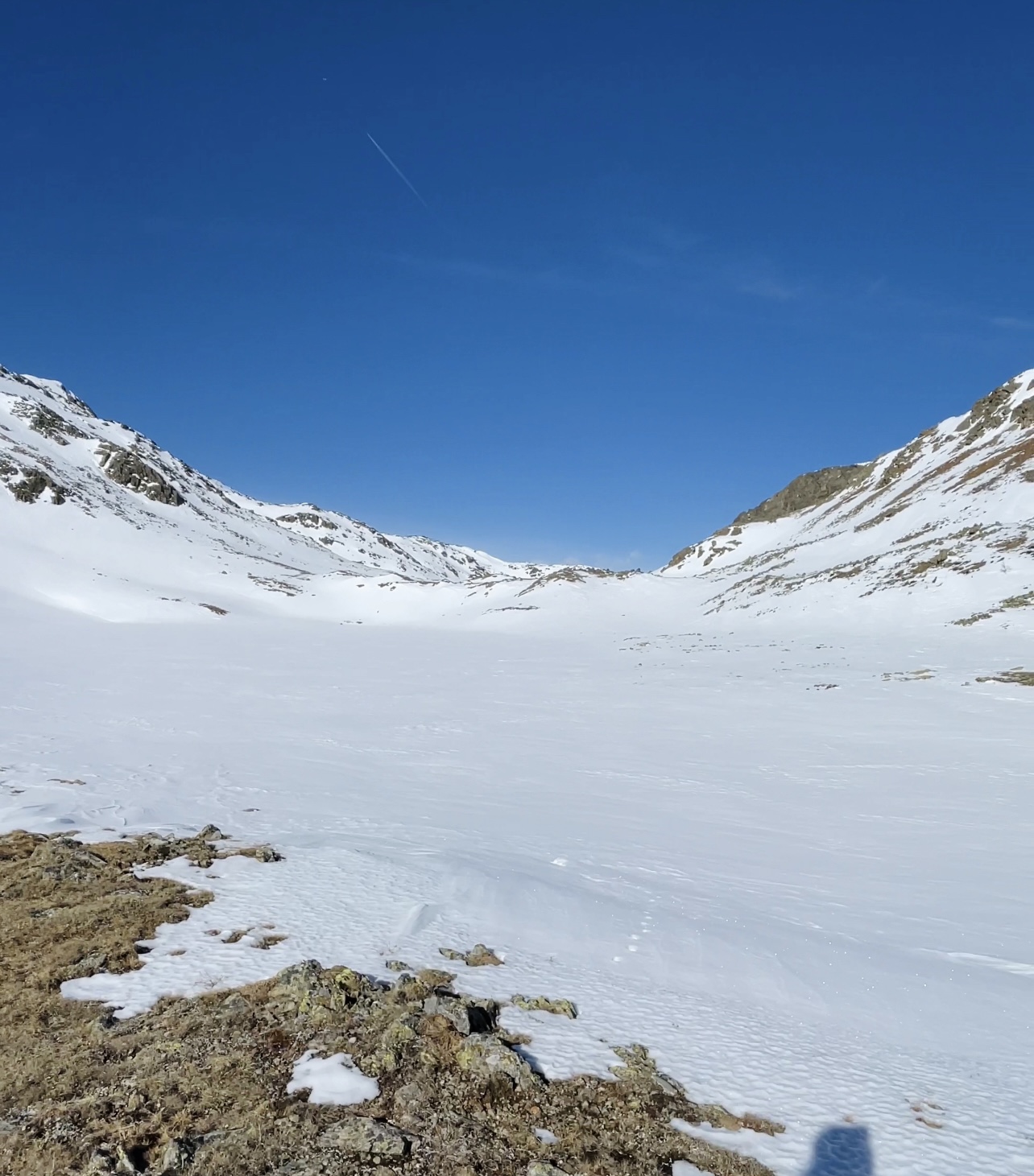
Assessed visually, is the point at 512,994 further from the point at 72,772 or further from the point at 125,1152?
the point at 72,772

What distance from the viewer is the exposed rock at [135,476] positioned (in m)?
107

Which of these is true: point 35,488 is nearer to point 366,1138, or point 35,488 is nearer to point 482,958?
point 482,958

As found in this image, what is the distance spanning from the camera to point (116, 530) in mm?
83000

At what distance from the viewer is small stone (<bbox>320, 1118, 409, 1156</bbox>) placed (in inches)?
163

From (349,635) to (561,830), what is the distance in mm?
42374

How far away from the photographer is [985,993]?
6.45m

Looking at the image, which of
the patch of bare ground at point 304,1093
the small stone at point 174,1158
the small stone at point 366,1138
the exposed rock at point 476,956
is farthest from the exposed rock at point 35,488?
the small stone at point 366,1138

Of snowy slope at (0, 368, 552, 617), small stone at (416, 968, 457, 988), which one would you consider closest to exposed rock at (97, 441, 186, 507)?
snowy slope at (0, 368, 552, 617)

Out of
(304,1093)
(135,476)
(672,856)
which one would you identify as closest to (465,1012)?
(304,1093)

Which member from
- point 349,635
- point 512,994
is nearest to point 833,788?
point 512,994

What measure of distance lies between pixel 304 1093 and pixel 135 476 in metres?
122

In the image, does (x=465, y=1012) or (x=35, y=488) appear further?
(x=35, y=488)

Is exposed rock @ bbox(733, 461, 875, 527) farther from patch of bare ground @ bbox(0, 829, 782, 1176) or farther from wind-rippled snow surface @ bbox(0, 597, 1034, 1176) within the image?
patch of bare ground @ bbox(0, 829, 782, 1176)

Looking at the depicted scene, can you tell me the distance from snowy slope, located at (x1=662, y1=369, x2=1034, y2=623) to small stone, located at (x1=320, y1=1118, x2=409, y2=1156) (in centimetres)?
3230
